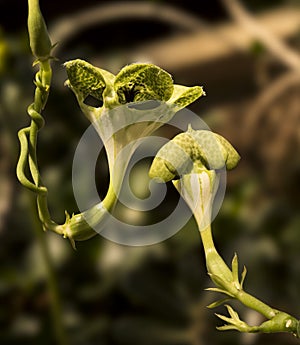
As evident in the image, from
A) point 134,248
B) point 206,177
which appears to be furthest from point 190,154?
point 134,248

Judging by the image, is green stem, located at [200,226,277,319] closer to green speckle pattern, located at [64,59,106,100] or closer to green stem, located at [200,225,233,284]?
green stem, located at [200,225,233,284]

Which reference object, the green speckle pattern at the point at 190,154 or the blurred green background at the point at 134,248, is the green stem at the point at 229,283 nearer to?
the green speckle pattern at the point at 190,154

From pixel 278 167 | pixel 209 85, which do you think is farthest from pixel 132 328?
pixel 209 85

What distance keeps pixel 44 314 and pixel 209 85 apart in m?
1.16

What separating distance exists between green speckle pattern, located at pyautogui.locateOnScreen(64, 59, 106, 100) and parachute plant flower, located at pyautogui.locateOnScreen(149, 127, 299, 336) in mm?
56

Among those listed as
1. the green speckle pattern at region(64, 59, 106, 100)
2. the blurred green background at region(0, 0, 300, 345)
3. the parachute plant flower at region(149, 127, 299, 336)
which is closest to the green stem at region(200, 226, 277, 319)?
the parachute plant flower at region(149, 127, 299, 336)

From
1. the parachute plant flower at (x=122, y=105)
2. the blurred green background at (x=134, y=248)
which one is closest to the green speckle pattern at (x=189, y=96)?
the parachute plant flower at (x=122, y=105)

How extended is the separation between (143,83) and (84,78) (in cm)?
4

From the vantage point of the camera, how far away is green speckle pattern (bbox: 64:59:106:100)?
18.8 inches

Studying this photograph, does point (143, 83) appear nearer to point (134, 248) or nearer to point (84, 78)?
point (84, 78)

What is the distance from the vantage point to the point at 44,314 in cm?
154

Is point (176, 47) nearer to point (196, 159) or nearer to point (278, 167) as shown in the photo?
point (278, 167)

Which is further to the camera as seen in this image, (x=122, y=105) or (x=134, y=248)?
(x=134, y=248)

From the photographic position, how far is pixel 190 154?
→ 491mm
